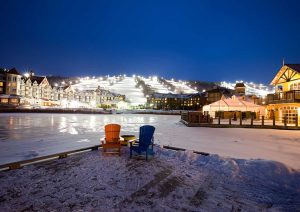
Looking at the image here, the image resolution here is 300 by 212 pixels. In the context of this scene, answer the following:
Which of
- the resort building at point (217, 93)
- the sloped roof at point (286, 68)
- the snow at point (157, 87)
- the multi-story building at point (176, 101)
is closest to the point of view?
the sloped roof at point (286, 68)

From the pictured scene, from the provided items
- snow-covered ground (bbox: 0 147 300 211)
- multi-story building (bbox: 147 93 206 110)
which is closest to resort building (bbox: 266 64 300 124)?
snow-covered ground (bbox: 0 147 300 211)

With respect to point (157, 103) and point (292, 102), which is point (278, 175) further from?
point (157, 103)

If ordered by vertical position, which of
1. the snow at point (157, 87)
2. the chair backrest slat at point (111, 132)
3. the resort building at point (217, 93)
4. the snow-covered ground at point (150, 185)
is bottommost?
the snow-covered ground at point (150, 185)

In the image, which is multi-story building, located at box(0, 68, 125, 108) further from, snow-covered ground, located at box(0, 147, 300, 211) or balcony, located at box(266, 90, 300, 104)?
snow-covered ground, located at box(0, 147, 300, 211)

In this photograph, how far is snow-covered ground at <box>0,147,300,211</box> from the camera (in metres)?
4.28

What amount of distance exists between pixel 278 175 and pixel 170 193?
3.67 meters

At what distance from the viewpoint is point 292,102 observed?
24031mm

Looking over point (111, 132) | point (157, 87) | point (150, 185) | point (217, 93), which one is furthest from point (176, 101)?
point (150, 185)

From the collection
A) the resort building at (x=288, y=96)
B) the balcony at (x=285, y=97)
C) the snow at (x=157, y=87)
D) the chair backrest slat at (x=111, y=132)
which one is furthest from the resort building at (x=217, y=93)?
the snow at (x=157, y=87)

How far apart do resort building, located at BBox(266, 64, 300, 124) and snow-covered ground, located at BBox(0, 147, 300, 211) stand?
20.8 meters

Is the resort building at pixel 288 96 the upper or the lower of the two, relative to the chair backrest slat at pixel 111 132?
upper

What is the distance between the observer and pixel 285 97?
25.7m

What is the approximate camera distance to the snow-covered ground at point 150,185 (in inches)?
168

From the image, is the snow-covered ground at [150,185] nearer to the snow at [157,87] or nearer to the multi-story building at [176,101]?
the multi-story building at [176,101]
